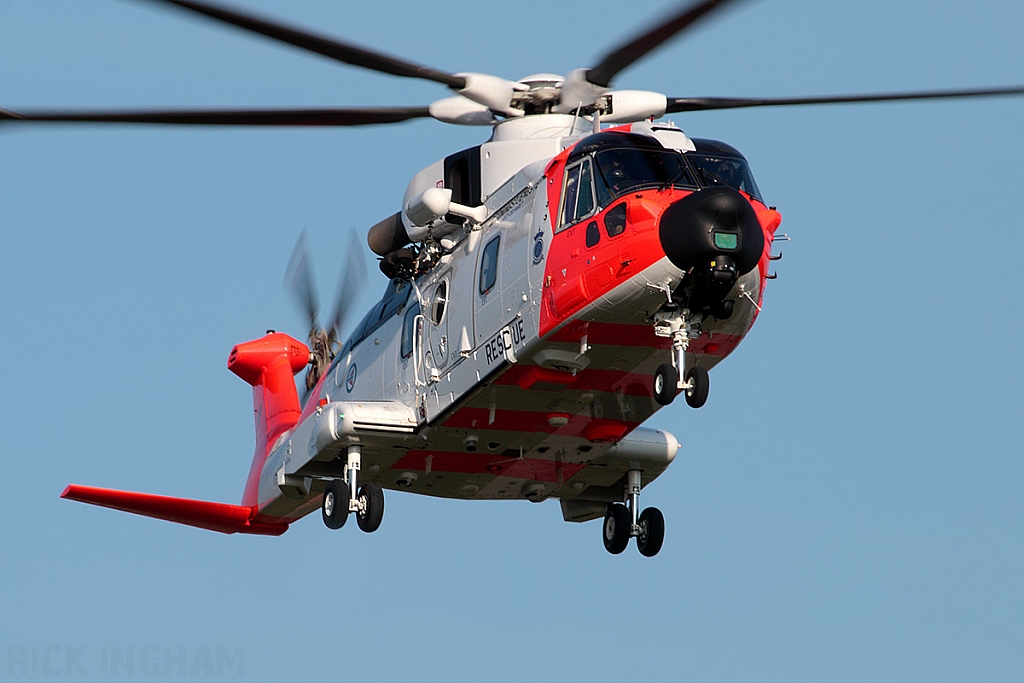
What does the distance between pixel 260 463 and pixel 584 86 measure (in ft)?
31.4

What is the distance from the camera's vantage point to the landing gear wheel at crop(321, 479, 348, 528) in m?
25.7

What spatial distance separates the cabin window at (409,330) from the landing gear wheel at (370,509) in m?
1.97

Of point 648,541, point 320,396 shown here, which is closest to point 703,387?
point 648,541

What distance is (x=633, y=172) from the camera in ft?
74.5

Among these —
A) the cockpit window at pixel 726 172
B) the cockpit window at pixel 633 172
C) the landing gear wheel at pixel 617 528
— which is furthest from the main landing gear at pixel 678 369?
the landing gear wheel at pixel 617 528

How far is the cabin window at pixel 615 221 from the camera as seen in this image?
22297mm

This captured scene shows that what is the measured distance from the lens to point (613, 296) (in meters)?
22.1

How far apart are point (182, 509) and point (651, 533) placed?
326 inches

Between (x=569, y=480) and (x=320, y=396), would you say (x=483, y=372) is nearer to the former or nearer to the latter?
(x=569, y=480)

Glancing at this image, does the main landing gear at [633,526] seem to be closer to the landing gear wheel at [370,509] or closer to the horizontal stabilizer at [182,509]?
the landing gear wheel at [370,509]

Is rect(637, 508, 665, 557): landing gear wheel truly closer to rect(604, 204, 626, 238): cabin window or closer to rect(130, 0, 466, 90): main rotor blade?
rect(604, 204, 626, 238): cabin window

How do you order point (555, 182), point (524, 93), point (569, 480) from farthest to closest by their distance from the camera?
point (569, 480), point (524, 93), point (555, 182)

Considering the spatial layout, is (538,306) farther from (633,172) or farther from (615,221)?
(633,172)

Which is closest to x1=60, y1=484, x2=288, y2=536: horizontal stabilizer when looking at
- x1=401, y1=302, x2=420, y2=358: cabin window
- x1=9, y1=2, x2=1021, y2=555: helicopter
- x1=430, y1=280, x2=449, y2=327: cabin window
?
x1=9, y1=2, x2=1021, y2=555: helicopter
